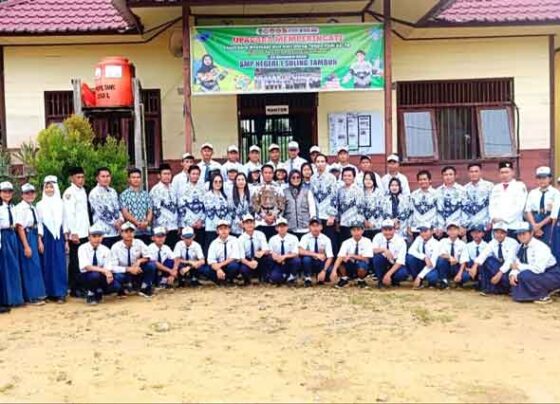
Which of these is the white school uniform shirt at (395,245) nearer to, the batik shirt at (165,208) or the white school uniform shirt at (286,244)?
the white school uniform shirt at (286,244)

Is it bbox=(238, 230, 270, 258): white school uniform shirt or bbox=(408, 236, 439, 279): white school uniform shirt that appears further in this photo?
bbox=(238, 230, 270, 258): white school uniform shirt

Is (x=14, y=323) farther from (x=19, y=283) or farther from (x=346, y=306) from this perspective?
(x=346, y=306)

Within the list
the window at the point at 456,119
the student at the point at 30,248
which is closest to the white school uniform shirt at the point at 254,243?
the student at the point at 30,248

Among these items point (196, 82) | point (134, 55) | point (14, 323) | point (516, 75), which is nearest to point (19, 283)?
point (14, 323)

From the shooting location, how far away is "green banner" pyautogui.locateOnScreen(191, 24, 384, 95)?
34.2 ft

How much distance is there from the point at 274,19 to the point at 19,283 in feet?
19.2

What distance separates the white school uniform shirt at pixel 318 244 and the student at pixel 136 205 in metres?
2.02

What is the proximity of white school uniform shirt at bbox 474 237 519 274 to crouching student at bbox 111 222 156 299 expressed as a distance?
4.01 metres

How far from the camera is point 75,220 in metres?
8.88

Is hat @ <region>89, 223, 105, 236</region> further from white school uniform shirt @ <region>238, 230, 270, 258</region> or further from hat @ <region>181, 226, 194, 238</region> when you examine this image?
white school uniform shirt @ <region>238, 230, 270, 258</region>

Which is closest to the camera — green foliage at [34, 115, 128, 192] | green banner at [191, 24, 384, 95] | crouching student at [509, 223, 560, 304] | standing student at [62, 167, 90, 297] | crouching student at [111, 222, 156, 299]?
crouching student at [509, 223, 560, 304]

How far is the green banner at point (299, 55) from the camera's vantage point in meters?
10.4

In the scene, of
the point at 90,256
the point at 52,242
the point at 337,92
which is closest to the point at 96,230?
the point at 90,256

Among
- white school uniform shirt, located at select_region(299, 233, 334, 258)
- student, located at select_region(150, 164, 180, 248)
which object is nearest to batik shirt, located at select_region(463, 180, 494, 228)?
white school uniform shirt, located at select_region(299, 233, 334, 258)
